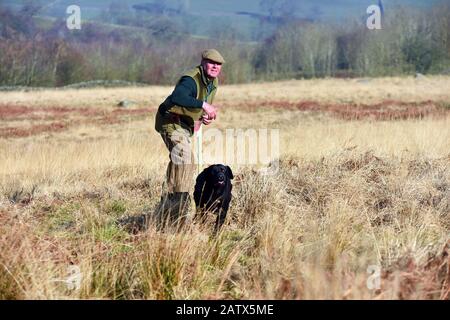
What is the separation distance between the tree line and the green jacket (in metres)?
53.3

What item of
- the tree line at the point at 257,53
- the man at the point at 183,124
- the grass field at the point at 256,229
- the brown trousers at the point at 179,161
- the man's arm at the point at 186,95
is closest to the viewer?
the grass field at the point at 256,229

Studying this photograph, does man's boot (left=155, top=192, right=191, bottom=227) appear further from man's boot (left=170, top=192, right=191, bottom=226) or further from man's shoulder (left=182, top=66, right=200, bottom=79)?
man's shoulder (left=182, top=66, right=200, bottom=79)

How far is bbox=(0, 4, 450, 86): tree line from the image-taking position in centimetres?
5731

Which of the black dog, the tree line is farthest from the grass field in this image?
the tree line

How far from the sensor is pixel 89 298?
10.5 feet

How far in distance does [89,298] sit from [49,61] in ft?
191

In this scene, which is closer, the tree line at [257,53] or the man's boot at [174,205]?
the man's boot at [174,205]

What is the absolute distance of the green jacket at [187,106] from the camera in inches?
186

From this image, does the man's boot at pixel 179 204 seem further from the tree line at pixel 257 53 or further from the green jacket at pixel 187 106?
the tree line at pixel 257 53

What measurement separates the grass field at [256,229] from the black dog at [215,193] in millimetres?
182

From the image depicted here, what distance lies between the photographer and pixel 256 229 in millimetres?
4523

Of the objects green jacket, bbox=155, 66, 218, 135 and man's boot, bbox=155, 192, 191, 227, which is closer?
green jacket, bbox=155, 66, 218, 135

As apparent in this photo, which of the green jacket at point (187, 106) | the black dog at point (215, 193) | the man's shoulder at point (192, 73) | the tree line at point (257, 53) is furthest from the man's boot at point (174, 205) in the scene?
the tree line at point (257, 53)
